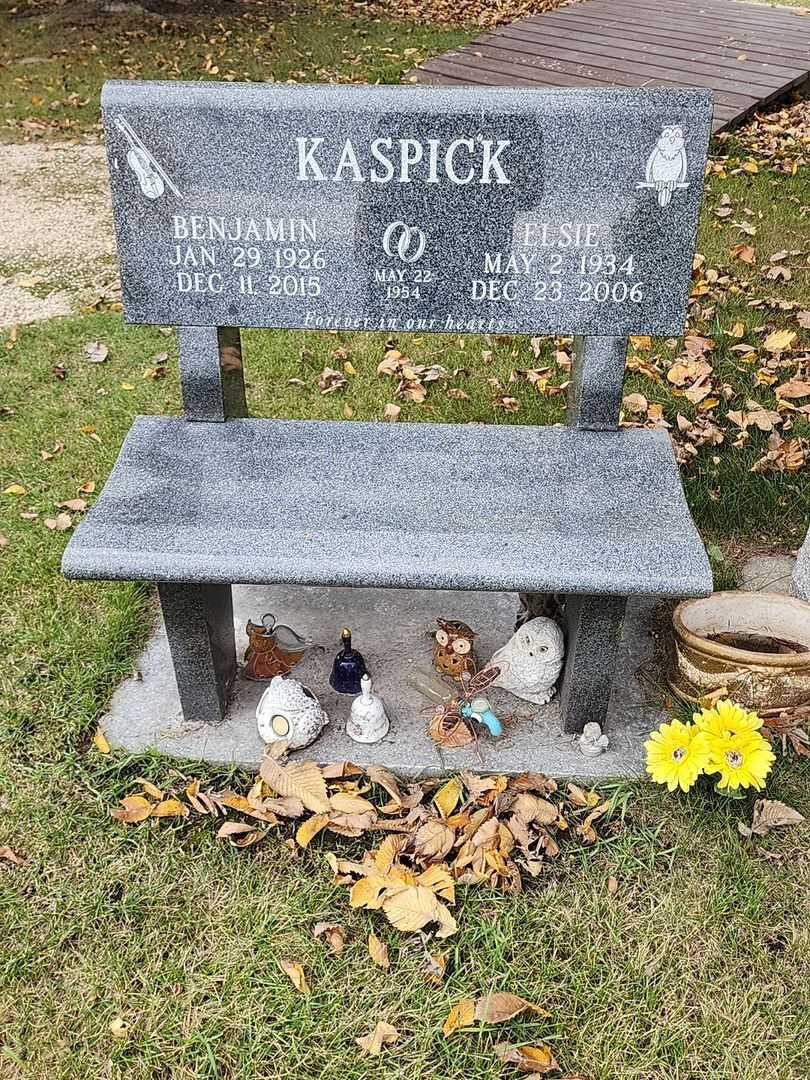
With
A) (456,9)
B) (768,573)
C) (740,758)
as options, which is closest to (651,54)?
(456,9)

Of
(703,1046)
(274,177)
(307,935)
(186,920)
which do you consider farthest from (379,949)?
(274,177)

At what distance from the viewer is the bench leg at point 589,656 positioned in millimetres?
2580

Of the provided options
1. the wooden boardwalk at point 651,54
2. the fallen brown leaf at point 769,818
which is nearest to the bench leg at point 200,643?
the fallen brown leaf at point 769,818

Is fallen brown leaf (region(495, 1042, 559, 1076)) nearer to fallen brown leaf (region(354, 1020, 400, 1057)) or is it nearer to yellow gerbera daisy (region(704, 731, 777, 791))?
fallen brown leaf (region(354, 1020, 400, 1057))

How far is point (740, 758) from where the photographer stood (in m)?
2.55

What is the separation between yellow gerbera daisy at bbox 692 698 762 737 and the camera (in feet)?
8.33

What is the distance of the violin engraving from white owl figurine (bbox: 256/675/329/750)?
134 cm

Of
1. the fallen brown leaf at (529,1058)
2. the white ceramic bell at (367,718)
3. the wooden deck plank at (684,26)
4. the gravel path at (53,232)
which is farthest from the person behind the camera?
the wooden deck plank at (684,26)

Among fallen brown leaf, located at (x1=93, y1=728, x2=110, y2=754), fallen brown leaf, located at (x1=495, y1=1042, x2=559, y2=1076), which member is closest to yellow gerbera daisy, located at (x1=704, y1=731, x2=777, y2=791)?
fallen brown leaf, located at (x1=495, y1=1042, x2=559, y2=1076)

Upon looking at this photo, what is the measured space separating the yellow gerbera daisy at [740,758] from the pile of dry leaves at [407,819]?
1.02ft

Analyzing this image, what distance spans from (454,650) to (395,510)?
1.69ft

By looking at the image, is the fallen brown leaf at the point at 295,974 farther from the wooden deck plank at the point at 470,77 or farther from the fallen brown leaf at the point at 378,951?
the wooden deck plank at the point at 470,77

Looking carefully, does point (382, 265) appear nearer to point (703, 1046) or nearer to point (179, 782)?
point (179, 782)

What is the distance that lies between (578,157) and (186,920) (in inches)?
83.3
